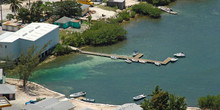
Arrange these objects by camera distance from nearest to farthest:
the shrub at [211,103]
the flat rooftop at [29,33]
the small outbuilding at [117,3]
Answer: the shrub at [211,103], the flat rooftop at [29,33], the small outbuilding at [117,3]

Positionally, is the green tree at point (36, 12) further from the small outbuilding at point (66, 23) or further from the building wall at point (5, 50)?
the building wall at point (5, 50)

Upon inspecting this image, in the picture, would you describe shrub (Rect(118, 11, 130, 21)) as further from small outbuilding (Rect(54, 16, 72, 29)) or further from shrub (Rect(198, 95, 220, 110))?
shrub (Rect(198, 95, 220, 110))

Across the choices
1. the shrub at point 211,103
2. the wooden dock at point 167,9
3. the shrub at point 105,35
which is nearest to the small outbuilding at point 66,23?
the shrub at point 105,35

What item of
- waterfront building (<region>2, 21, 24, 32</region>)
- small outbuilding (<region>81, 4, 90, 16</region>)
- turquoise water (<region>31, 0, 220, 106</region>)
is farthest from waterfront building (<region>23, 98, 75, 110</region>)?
small outbuilding (<region>81, 4, 90, 16</region>)

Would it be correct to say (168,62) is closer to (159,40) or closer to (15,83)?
(159,40)

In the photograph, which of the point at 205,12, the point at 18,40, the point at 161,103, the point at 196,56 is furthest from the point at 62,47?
the point at 205,12

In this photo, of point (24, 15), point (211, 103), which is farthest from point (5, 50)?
point (211, 103)
